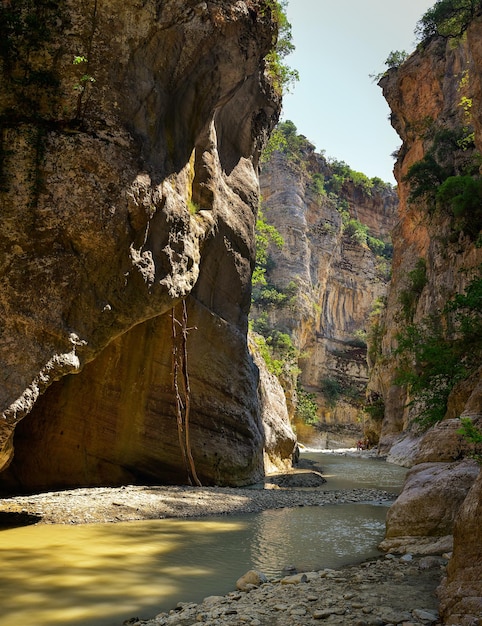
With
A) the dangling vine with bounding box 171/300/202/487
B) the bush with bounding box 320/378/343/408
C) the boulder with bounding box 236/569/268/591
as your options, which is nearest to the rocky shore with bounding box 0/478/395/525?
the dangling vine with bounding box 171/300/202/487

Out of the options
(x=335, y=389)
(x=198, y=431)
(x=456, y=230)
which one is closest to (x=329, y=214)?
(x=335, y=389)

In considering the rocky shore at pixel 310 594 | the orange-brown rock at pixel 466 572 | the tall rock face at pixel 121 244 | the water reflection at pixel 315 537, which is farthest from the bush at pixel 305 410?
the orange-brown rock at pixel 466 572

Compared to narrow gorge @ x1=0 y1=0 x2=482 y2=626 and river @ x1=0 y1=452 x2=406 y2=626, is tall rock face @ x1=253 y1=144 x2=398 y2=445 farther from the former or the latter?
river @ x1=0 y1=452 x2=406 y2=626

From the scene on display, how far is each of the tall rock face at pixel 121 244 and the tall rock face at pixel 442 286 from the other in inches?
208

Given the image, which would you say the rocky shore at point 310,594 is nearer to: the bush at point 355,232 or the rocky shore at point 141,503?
the rocky shore at point 141,503

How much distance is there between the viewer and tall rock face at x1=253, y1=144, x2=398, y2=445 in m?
55.0

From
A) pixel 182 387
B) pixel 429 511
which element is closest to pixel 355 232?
pixel 182 387

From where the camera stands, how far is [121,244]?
8.30 metres

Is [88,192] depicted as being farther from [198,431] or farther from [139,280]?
[198,431]

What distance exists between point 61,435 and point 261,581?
24.0ft

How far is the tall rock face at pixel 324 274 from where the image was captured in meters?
55.0

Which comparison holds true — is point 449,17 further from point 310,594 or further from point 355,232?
point 355,232

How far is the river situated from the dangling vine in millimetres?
3371

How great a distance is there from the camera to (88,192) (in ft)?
25.7
